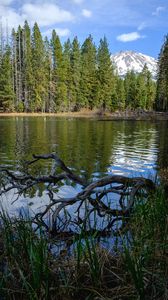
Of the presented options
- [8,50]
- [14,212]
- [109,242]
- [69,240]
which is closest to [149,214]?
[109,242]

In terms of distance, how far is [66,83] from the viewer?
2761 inches

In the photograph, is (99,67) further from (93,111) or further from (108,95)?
(93,111)

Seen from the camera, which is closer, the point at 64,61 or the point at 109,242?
the point at 109,242

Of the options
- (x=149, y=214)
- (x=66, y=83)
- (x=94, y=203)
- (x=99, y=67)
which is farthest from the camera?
(x=99, y=67)

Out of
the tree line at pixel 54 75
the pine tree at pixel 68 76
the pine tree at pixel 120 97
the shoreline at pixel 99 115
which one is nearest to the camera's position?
the shoreline at pixel 99 115

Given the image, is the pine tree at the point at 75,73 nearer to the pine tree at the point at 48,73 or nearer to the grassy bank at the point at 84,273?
the pine tree at the point at 48,73

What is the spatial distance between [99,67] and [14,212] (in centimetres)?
7191

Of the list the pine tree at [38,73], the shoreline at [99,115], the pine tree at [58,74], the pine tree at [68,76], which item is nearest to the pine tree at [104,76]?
the shoreline at [99,115]

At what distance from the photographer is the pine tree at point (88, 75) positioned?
71250 mm

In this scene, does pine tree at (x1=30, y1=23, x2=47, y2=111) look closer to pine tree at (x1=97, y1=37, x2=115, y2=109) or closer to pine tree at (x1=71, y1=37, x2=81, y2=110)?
pine tree at (x1=71, y1=37, x2=81, y2=110)

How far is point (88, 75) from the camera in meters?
72.9

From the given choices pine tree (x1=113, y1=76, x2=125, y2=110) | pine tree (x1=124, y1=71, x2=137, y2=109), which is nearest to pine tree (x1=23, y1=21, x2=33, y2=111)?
pine tree (x1=113, y1=76, x2=125, y2=110)

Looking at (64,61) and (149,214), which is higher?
(64,61)

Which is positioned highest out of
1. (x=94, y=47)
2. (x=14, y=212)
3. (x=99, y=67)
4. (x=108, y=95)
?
(x=94, y=47)
